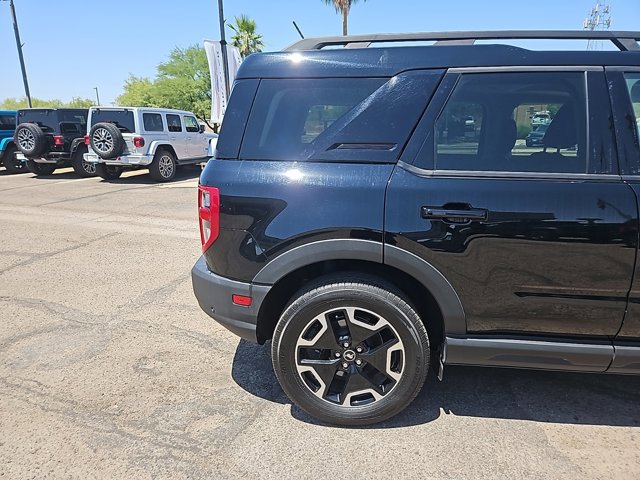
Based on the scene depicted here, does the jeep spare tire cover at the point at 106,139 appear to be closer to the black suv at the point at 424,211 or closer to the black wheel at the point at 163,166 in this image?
the black wheel at the point at 163,166

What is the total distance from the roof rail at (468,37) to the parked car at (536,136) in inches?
22.0

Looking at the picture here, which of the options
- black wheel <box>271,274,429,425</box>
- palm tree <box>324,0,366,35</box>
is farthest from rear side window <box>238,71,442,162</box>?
palm tree <box>324,0,366,35</box>

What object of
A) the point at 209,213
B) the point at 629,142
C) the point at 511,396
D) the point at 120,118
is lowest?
the point at 511,396

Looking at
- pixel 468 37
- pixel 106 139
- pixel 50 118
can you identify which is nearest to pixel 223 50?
pixel 106 139

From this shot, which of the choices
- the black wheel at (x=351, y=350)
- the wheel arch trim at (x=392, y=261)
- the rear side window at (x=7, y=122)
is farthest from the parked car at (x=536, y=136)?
the rear side window at (x=7, y=122)

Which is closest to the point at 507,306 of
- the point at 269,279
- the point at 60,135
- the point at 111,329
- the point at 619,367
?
the point at 619,367

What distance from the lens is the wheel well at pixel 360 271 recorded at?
7.54 feet

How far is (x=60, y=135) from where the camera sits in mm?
12625

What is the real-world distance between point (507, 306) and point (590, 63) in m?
1.27

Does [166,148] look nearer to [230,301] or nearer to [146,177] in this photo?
[146,177]

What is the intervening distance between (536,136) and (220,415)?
229cm

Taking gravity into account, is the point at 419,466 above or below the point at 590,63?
below

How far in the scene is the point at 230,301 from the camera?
7.89 feet

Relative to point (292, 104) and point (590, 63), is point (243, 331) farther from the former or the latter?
point (590, 63)
